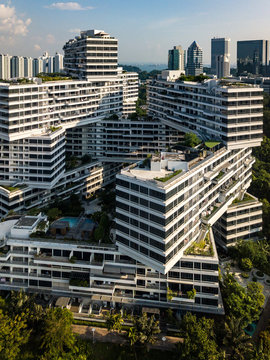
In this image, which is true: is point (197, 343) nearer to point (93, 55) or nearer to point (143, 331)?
point (143, 331)

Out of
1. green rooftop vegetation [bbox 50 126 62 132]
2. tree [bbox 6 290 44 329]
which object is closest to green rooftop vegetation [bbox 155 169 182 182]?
tree [bbox 6 290 44 329]

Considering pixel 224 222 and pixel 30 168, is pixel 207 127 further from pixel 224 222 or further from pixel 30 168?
pixel 30 168

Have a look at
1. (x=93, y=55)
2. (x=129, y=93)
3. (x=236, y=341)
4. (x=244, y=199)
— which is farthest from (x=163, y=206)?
(x=129, y=93)

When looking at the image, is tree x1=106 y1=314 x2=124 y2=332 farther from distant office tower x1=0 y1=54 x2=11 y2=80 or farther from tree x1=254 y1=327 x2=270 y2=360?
distant office tower x1=0 y1=54 x2=11 y2=80

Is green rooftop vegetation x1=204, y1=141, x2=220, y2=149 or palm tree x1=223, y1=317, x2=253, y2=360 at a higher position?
green rooftop vegetation x1=204, y1=141, x2=220, y2=149

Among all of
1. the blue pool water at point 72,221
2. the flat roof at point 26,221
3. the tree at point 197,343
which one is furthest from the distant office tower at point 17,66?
the tree at point 197,343
